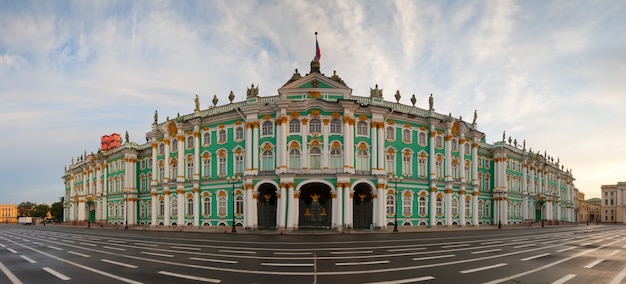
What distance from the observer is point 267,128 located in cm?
4903

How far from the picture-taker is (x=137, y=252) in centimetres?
2359

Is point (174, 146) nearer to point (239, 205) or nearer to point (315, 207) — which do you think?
→ point (239, 205)

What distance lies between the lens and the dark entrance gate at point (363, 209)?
48469 millimetres

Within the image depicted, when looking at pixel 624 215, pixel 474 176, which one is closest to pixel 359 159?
pixel 474 176

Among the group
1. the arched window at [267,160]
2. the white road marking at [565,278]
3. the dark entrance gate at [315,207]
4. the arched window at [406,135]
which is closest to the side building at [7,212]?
the arched window at [267,160]

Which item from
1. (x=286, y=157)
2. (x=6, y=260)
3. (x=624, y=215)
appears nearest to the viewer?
(x=6, y=260)

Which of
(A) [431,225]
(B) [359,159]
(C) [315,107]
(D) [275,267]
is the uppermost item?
(C) [315,107]

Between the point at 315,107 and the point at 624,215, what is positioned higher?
the point at 315,107

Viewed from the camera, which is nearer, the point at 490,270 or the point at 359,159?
the point at 490,270

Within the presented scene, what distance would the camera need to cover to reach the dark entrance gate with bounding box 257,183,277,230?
48656 millimetres

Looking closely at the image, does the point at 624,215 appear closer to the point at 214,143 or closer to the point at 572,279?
the point at 214,143

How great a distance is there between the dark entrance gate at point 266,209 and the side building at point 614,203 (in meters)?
146

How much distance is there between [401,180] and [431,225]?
303 inches

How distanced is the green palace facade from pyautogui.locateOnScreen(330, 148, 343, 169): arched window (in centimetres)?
12
